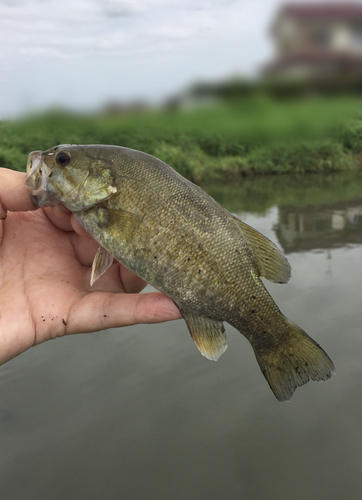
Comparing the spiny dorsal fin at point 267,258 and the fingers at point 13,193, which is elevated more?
the fingers at point 13,193

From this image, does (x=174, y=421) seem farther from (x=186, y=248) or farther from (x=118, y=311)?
(x=186, y=248)

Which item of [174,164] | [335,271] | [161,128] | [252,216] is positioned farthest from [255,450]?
[161,128]

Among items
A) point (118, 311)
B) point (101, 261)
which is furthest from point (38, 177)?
point (118, 311)

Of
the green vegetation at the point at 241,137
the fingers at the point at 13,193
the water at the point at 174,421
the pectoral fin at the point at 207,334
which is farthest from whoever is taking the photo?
the green vegetation at the point at 241,137

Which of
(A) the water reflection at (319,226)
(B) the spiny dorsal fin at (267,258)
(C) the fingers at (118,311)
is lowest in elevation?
(A) the water reflection at (319,226)

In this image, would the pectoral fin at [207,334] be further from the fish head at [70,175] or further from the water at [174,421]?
the water at [174,421]

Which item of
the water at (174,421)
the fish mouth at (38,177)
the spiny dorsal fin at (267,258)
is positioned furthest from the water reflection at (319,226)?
the fish mouth at (38,177)
